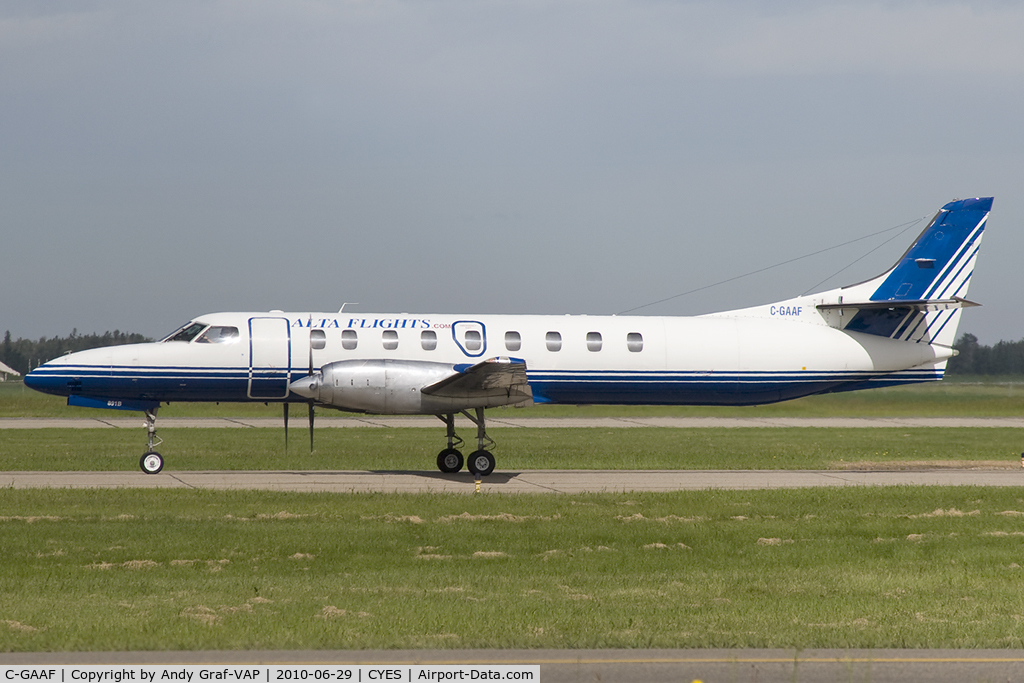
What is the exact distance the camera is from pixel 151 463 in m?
23.5

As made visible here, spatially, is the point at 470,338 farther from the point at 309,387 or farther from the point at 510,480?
the point at 309,387

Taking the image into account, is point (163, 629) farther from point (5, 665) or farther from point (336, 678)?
point (336, 678)

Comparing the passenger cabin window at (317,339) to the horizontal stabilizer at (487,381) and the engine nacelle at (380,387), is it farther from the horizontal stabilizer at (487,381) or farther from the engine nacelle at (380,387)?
the horizontal stabilizer at (487,381)

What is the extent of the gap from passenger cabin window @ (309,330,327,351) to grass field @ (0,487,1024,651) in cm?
506

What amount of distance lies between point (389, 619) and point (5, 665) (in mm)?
3350

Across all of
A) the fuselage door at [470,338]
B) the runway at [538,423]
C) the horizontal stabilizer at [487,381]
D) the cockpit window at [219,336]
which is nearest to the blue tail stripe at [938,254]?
the horizontal stabilizer at [487,381]

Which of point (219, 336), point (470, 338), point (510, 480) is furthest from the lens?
point (470, 338)

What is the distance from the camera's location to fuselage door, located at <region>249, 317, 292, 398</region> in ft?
78.2

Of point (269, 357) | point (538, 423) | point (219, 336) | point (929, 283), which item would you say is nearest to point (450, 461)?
point (269, 357)

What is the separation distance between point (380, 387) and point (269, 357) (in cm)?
306

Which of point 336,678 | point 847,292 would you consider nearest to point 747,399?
point 847,292

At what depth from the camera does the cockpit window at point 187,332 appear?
2408 cm

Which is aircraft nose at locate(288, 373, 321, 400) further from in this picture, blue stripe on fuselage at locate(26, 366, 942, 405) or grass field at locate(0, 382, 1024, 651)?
grass field at locate(0, 382, 1024, 651)

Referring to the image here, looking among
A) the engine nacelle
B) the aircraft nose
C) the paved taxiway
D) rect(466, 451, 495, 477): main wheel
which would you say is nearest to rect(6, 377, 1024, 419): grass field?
rect(466, 451, 495, 477): main wheel
